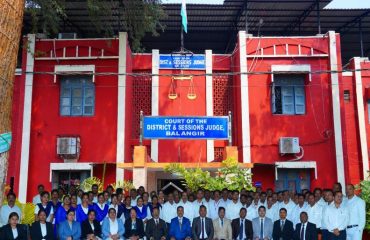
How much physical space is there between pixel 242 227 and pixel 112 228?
2505 millimetres

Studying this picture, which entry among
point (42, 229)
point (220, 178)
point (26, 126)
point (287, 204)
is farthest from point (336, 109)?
point (42, 229)

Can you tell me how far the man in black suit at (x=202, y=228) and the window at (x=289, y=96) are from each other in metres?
5.81

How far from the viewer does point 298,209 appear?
912 centimetres

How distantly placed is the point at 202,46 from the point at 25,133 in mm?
8484

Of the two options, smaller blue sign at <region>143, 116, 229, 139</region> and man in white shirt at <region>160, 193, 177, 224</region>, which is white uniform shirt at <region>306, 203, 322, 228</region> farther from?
smaller blue sign at <region>143, 116, 229, 139</region>

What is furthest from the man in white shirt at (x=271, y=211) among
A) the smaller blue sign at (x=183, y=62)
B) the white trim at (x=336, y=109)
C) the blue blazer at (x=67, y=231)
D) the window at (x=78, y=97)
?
the window at (x=78, y=97)

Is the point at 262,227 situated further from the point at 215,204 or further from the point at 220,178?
the point at 220,178

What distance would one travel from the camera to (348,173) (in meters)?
13.3

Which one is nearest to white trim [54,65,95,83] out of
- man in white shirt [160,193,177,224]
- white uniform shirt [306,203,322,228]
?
man in white shirt [160,193,177,224]

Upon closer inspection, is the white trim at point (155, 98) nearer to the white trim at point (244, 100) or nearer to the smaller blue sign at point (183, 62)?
the smaller blue sign at point (183, 62)

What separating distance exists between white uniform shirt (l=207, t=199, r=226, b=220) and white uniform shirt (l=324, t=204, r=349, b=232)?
2.34 metres

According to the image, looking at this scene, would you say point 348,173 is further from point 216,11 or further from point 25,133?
point 25,133

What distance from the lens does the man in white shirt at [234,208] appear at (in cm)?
→ 952

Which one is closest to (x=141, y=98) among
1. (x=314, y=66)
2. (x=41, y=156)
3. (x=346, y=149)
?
(x=41, y=156)
